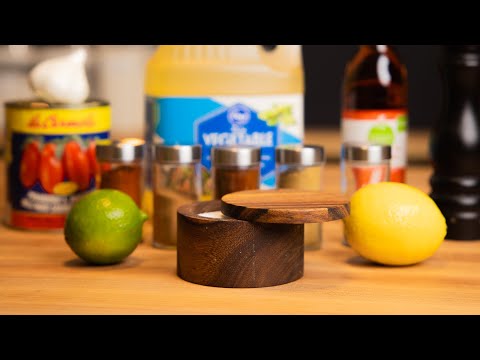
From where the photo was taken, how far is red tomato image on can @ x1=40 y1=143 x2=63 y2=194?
4.65 ft

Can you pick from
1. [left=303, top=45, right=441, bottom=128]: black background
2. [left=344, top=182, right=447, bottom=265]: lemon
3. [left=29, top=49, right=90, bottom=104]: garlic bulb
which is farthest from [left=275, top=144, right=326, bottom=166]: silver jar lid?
[left=303, top=45, right=441, bottom=128]: black background

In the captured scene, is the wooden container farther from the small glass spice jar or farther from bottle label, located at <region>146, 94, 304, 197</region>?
bottle label, located at <region>146, 94, 304, 197</region>

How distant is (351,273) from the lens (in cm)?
120

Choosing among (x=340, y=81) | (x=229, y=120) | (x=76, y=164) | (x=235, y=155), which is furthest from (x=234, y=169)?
(x=340, y=81)

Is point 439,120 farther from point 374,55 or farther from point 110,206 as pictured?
point 110,206

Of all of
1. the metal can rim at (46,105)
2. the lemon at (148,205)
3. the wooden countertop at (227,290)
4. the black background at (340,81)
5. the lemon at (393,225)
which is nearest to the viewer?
the wooden countertop at (227,290)

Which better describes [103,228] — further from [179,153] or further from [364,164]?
[364,164]

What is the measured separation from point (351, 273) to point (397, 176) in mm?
320

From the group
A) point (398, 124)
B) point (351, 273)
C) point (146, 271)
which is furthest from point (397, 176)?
point (146, 271)

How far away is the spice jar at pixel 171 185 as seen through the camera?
132 cm

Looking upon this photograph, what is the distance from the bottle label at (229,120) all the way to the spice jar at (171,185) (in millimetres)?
144

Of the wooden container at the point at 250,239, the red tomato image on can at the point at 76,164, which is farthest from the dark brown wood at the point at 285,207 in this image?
the red tomato image on can at the point at 76,164

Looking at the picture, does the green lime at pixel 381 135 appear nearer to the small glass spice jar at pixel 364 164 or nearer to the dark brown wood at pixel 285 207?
the small glass spice jar at pixel 364 164

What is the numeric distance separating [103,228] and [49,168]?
282 mm
